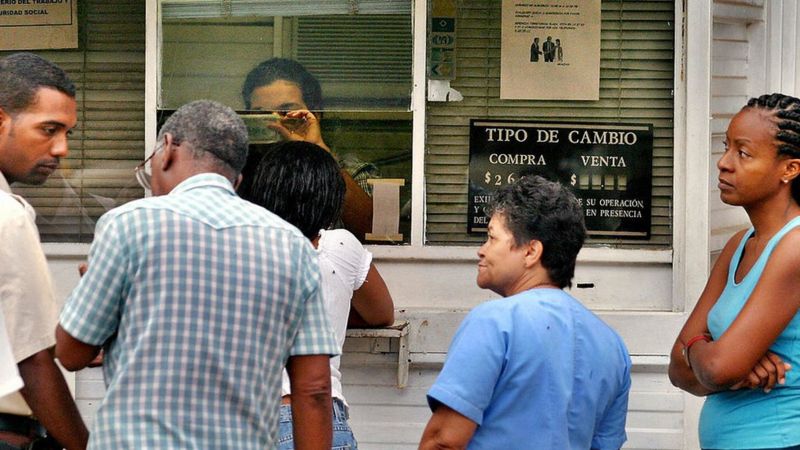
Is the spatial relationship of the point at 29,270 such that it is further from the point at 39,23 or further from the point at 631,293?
the point at 631,293

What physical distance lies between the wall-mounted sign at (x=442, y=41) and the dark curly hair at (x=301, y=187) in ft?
5.03

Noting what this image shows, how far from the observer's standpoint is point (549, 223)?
318 cm

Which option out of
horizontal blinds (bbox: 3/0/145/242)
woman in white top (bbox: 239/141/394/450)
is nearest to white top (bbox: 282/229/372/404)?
woman in white top (bbox: 239/141/394/450)

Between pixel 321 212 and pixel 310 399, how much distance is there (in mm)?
843

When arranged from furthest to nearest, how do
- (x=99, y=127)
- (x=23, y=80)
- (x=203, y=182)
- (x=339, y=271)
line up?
(x=99, y=127) < (x=339, y=271) < (x=23, y=80) < (x=203, y=182)

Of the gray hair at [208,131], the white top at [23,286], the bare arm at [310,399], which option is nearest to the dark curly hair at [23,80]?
the white top at [23,286]

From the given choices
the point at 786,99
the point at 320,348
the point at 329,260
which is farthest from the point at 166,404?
the point at 786,99

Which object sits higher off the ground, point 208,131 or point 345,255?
point 208,131

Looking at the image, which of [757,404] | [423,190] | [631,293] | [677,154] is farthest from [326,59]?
[757,404]

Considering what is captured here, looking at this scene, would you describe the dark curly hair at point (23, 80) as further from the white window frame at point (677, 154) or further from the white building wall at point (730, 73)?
the white building wall at point (730, 73)

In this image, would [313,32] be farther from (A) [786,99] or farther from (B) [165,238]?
(B) [165,238]

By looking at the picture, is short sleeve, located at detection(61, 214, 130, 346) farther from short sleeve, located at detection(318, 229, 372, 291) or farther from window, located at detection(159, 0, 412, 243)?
window, located at detection(159, 0, 412, 243)

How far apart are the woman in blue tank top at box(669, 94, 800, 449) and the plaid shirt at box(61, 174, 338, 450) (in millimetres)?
1356

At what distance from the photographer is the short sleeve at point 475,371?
116 inches
